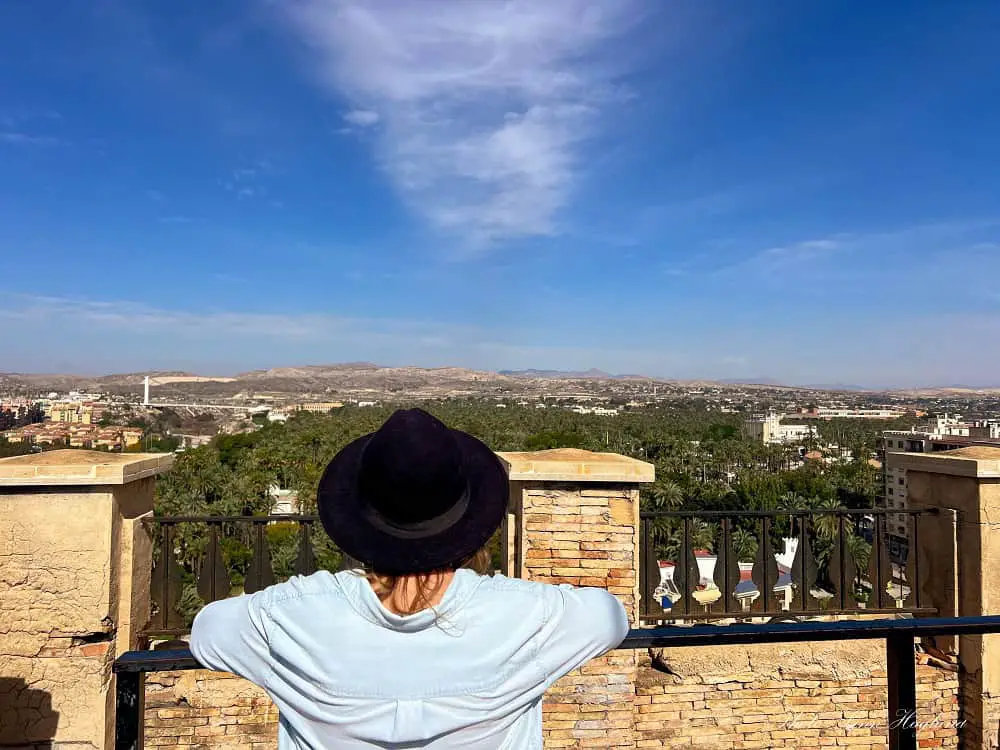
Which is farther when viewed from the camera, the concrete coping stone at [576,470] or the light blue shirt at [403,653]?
the concrete coping stone at [576,470]

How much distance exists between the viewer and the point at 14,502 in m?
3.09

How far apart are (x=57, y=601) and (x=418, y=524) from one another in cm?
296

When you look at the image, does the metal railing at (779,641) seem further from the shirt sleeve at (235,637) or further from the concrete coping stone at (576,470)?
the concrete coping stone at (576,470)

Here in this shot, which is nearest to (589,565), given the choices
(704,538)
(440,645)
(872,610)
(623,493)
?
(623,493)

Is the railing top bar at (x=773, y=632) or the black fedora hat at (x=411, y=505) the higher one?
the black fedora hat at (x=411, y=505)

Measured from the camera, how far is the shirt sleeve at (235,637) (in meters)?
1.07

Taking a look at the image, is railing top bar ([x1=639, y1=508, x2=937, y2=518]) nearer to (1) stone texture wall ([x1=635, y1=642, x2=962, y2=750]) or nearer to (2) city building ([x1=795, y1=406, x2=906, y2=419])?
(1) stone texture wall ([x1=635, y1=642, x2=962, y2=750])

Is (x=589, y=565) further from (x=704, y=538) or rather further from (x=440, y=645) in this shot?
(x=704, y=538)

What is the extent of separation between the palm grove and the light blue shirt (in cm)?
1562

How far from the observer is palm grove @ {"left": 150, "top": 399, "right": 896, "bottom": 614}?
25439mm

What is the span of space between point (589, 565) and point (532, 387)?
16995 cm

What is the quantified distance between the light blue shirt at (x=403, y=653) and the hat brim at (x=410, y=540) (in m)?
0.06

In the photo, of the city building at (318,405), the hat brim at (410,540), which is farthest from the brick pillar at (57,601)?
the city building at (318,405)

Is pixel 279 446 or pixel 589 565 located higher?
pixel 589 565
